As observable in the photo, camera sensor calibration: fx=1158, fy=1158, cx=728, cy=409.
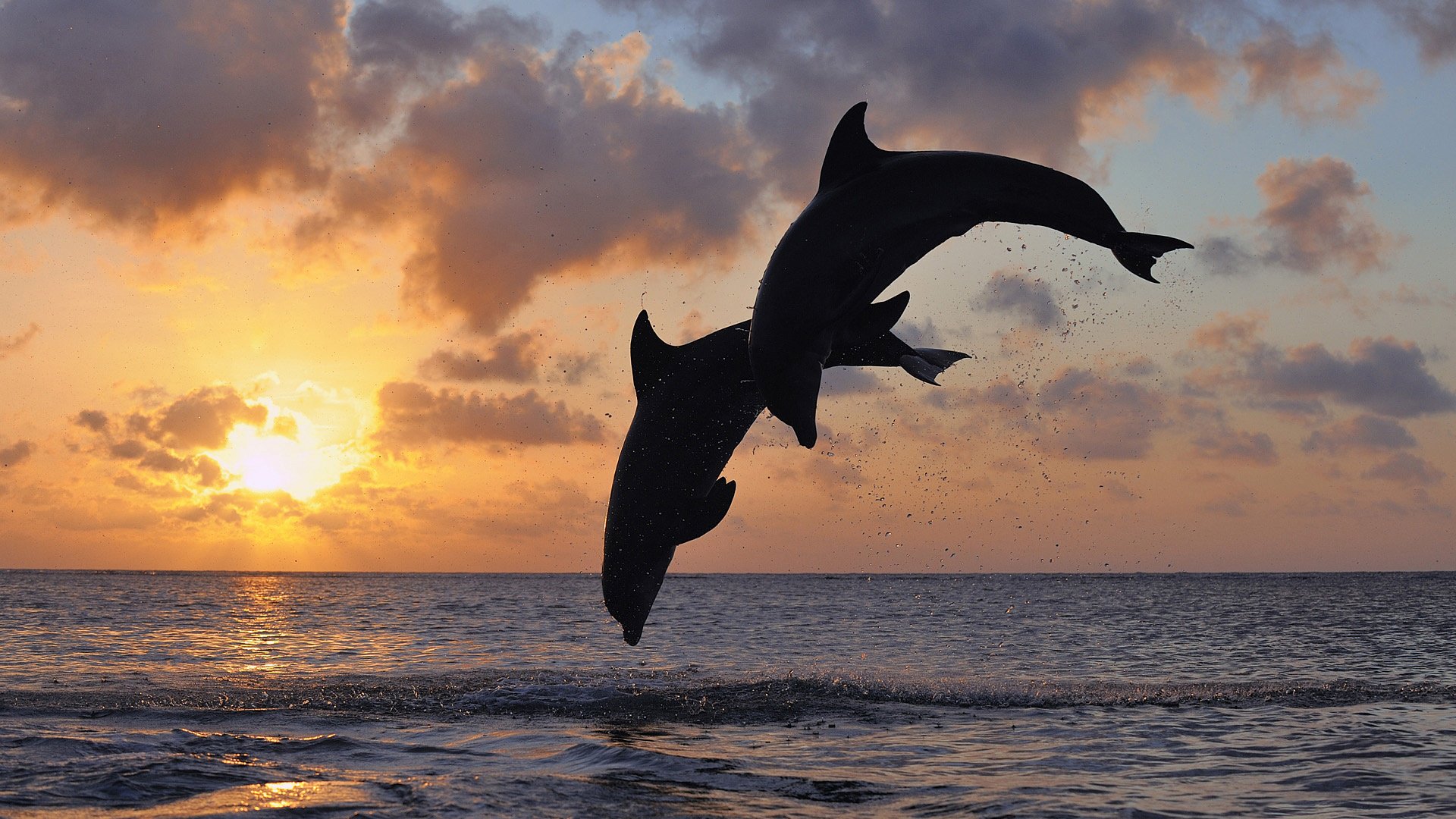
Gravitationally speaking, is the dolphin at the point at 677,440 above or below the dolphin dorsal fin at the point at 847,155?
below

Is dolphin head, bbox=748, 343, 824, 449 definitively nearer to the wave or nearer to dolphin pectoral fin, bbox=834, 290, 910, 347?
dolphin pectoral fin, bbox=834, 290, 910, 347

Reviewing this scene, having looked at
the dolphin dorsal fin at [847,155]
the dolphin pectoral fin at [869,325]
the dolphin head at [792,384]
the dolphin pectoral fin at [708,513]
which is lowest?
the dolphin pectoral fin at [708,513]

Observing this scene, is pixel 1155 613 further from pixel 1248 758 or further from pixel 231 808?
pixel 231 808

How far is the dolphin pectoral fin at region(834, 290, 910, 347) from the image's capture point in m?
8.41

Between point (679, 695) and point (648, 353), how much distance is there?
8.65 meters

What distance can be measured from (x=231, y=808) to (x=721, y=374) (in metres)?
5.47

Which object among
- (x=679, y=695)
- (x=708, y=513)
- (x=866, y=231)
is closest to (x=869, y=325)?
(x=866, y=231)

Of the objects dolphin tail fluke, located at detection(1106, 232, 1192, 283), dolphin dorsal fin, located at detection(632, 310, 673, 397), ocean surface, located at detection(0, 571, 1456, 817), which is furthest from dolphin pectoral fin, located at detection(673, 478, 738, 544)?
dolphin tail fluke, located at detection(1106, 232, 1192, 283)

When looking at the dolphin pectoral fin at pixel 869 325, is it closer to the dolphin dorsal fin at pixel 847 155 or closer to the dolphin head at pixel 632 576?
the dolphin dorsal fin at pixel 847 155

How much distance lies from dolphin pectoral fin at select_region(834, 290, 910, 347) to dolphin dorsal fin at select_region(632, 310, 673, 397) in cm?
308

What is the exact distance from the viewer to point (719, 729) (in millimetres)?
14477

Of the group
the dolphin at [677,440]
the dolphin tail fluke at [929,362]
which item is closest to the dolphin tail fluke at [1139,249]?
the dolphin tail fluke at [929,362]

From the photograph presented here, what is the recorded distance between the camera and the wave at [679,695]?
16.4 m

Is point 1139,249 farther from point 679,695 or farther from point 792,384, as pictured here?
point 679,695
